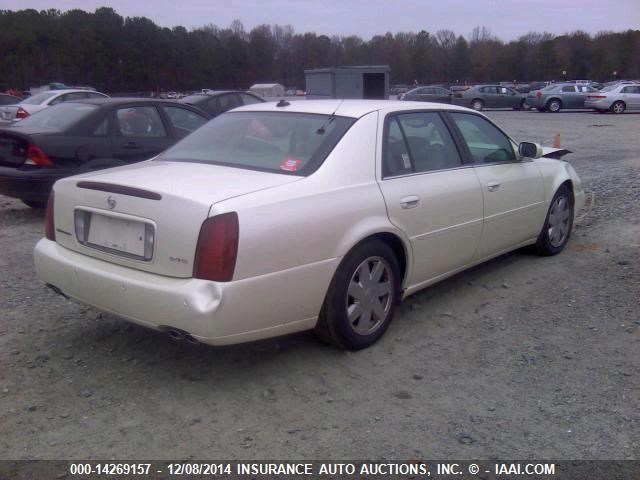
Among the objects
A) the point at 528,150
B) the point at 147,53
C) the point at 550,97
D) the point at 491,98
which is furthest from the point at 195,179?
the point at 147,53

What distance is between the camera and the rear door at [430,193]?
4.18m

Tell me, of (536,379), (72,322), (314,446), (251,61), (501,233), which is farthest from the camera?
(251,61)

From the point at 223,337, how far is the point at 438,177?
2.00 metres

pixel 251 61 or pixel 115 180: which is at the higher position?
pixel 251 61

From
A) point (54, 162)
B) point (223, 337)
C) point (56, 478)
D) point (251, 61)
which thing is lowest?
point (56, 478)

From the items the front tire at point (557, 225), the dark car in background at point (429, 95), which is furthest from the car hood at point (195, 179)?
the dark car in background at point (429, 95)

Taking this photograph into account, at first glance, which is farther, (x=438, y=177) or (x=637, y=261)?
(x=637, y=261)

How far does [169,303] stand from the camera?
10.6 ft

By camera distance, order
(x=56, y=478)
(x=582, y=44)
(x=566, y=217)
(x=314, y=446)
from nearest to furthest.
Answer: (x=56, y=478)
(x=314, y=446)
(x=566, y=217)
(x=582, y=44)

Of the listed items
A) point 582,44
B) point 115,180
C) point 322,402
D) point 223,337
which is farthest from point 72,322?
point 582,44

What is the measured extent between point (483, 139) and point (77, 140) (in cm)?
451

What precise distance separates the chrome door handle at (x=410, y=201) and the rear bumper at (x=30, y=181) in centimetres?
446

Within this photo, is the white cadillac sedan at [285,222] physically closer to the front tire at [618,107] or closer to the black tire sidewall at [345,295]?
the black tire sidewall at [345,295]

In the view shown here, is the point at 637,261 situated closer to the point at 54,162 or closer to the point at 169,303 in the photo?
the point at 169,303
